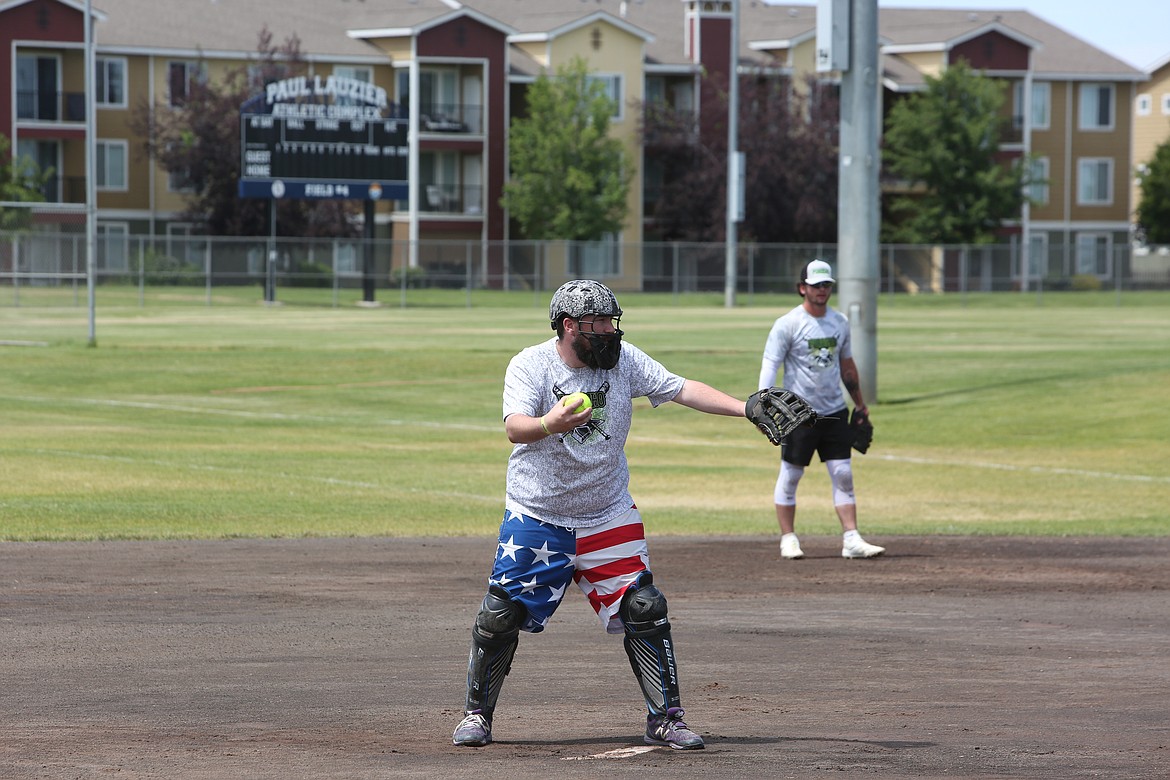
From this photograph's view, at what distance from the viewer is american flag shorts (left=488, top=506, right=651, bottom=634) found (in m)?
6.91

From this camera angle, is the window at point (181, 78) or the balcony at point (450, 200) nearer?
the window at point (181, 78)

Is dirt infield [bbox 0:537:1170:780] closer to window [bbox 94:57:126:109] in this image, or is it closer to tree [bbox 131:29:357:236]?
tree [bbox 131:29:357:236]

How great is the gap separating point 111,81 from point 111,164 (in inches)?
133

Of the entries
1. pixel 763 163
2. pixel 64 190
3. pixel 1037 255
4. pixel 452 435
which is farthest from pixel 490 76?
pixel 452 435

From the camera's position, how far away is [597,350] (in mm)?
6824

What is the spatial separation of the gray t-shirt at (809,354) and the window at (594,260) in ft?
183

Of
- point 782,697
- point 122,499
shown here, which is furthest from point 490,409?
point 782,697

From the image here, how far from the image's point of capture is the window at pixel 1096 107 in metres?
83.1

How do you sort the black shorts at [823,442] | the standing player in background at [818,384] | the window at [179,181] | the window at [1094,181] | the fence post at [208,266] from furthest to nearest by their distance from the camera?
1. the window at [1094,181]
2. the window at [179,181]
3. the fence post at [208,266]
4. the black shorts at [823,442]
5. the standing player in background at [818,384]

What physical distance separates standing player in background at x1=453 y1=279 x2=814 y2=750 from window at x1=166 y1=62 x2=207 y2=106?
64.1 meters

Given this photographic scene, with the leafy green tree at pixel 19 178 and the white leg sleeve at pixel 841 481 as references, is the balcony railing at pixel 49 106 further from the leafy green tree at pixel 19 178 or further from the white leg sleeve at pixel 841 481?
the white leg sleeve at pixel 841 481

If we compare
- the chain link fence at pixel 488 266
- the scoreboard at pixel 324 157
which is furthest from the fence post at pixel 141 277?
the scoreboard at pixel 324 157

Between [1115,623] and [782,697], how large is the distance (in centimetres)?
318

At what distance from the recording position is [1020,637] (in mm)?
→ 9812
